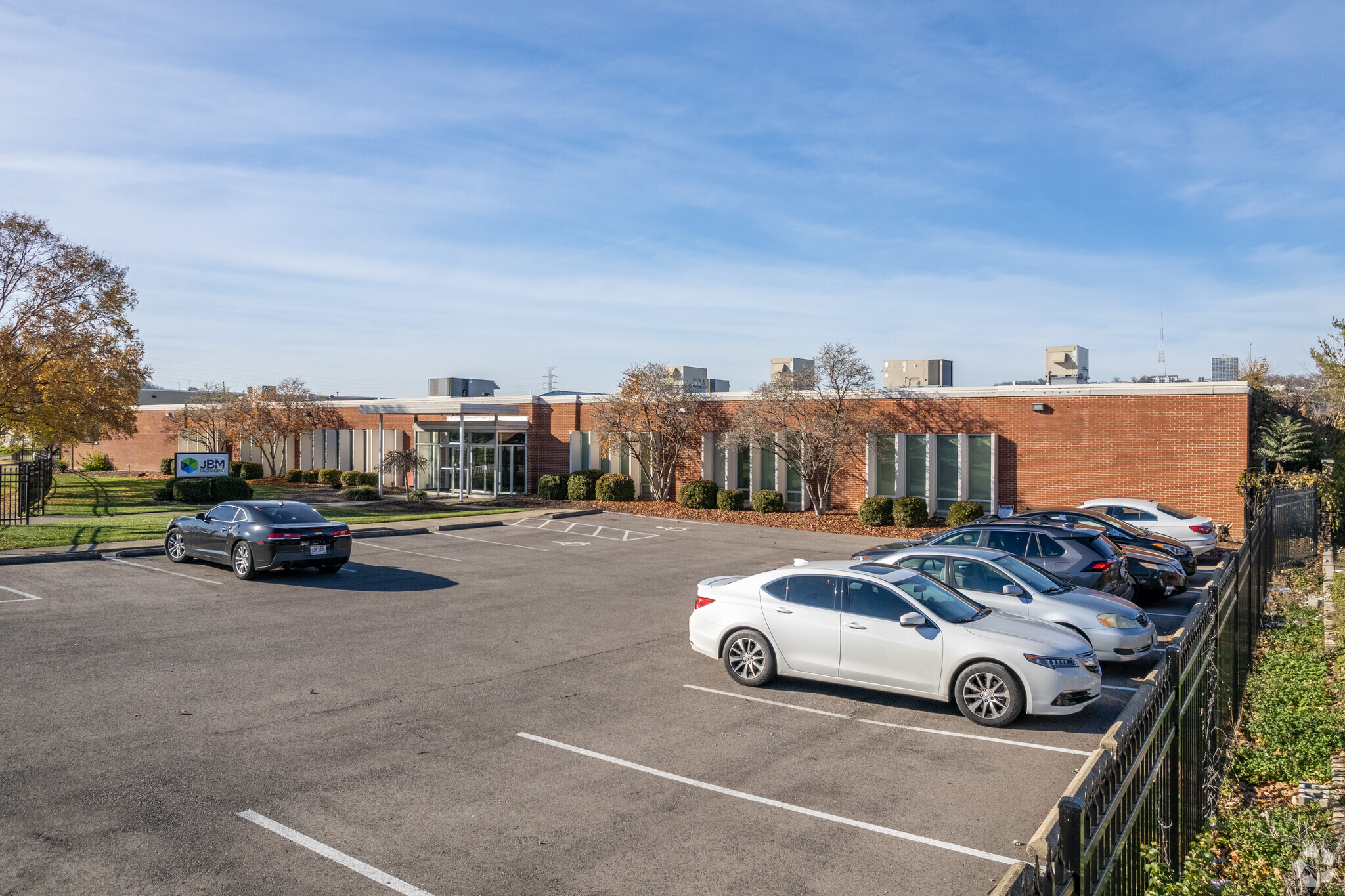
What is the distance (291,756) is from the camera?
7770 mm

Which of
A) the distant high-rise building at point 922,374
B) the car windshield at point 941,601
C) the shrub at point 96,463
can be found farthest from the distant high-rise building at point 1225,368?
the shrub at point 96,463

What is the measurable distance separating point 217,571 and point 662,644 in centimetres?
1079

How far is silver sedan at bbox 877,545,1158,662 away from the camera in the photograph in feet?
36.0

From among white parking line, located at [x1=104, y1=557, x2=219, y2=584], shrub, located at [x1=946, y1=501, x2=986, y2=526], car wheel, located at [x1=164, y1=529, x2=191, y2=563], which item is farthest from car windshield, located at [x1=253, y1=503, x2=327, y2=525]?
shrub, located at [x1=946, y1=501, x2=986, y2=526]

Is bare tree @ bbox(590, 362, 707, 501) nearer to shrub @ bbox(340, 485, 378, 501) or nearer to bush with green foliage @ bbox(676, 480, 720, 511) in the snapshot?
bush with green foliage @ bbox(676, 480, 720, 511)

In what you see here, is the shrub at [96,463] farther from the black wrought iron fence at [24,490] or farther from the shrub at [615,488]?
the shrub at [615,488]

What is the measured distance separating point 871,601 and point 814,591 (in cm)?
68

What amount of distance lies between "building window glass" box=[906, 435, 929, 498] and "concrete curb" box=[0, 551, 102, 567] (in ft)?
75.5

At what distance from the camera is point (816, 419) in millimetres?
Result: 29906

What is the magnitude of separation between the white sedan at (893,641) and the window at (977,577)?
1627 mm

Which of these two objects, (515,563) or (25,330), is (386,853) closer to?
(515,563)

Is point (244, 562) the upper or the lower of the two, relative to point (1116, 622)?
lower

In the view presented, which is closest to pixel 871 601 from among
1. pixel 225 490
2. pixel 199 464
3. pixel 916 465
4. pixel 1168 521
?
pixel 1168 521

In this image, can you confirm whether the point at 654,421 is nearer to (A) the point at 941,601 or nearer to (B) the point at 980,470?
(B) the point at 980,470
